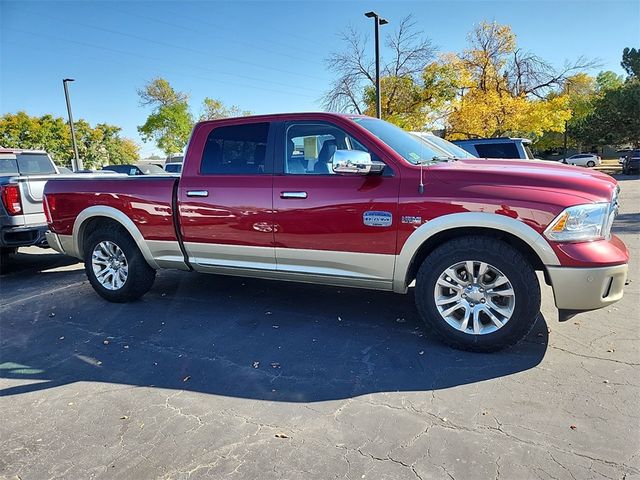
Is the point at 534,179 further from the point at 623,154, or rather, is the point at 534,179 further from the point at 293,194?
the point at 623,154

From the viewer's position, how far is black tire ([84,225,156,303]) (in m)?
5.03

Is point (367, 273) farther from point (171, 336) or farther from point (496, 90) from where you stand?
point (496, 90)

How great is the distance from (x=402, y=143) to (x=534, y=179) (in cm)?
124

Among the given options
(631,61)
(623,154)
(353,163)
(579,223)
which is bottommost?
(623,154)

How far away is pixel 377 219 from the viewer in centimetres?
368

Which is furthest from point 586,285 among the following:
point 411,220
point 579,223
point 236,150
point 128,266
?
point 128,266

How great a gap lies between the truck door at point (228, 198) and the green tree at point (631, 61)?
48.7m

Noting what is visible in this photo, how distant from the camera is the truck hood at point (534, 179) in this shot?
320 cm

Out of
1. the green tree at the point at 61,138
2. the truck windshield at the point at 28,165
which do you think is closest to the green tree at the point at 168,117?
the green tree at the point at 61,138

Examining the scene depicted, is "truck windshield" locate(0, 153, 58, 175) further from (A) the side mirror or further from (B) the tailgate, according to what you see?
(A) the side mirror

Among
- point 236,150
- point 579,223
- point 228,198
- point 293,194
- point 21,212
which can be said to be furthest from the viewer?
point 21,212

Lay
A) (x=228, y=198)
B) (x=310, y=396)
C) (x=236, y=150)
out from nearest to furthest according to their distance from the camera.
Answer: (x=310, y=396) < (x=228, y=198) < (x=236, y=150)

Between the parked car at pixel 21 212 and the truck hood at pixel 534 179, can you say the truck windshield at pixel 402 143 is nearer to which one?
the truck hood at pixel 534 179

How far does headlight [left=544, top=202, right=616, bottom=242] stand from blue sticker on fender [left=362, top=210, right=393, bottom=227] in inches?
45.9
